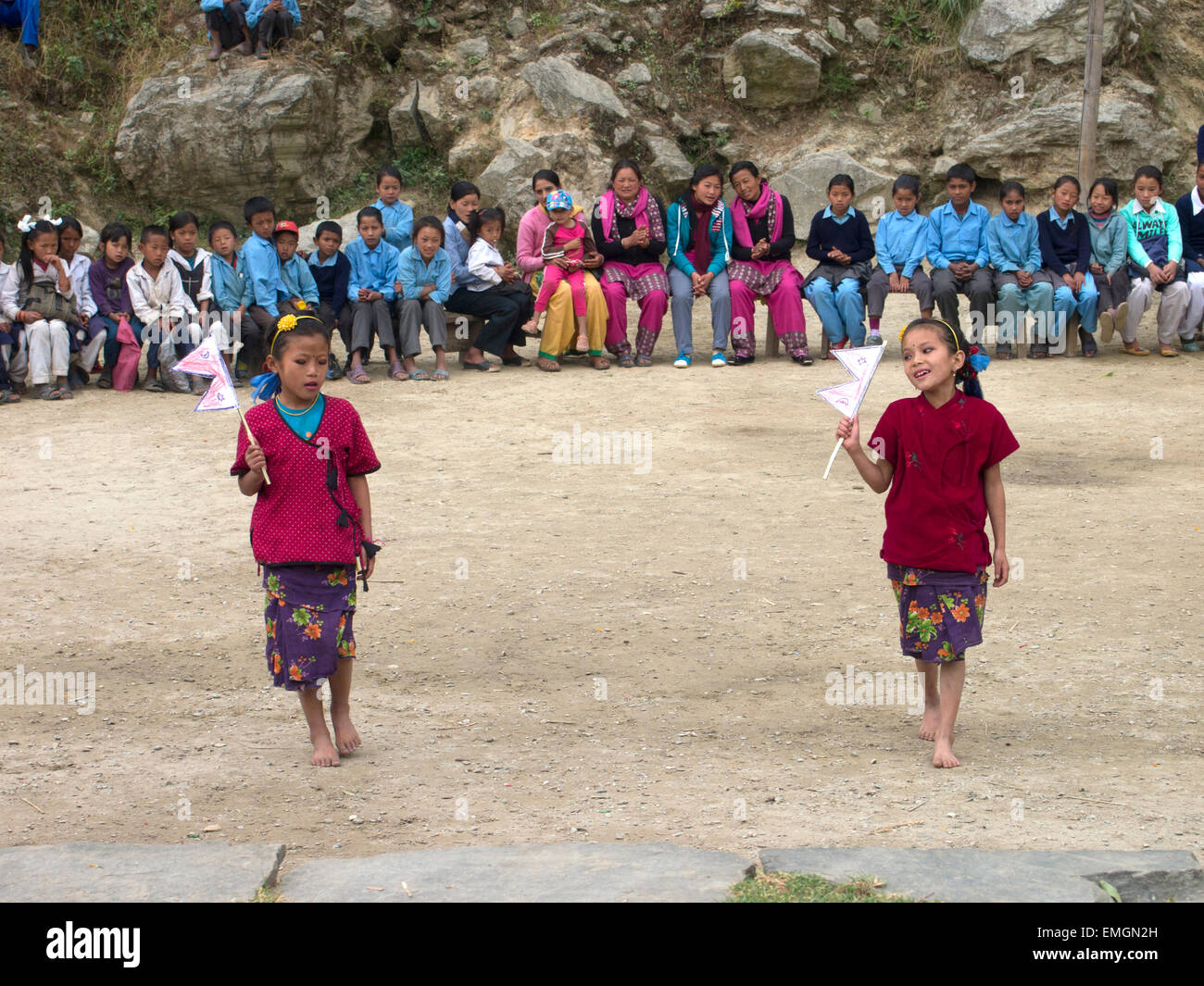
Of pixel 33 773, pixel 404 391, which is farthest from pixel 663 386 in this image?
pixel 33 773

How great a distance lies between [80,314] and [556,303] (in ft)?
11.8

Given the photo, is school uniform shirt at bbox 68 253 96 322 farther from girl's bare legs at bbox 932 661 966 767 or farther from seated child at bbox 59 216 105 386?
girl's bare legs at bbox 932 661 966 767

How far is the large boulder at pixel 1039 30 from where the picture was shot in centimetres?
1423

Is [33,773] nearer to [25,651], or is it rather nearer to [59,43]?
[25,651]

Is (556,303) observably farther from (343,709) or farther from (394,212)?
(343,709)

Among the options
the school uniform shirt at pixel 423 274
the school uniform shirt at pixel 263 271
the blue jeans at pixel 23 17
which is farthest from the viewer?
the blue jeans at pixel 23 17

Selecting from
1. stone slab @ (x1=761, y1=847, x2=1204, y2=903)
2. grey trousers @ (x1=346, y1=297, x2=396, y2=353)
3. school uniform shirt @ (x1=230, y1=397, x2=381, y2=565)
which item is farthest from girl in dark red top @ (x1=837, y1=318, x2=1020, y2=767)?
grey trousers @ (x1=346, y1=297, x2=396, y2=353)

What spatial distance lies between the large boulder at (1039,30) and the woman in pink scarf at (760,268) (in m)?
5.41

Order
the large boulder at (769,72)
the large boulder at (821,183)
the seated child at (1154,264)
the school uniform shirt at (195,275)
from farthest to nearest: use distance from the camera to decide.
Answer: the large boulder at (769,72) < the large boulder at (821,183) < the seated child at (1154,264) < the school uniform shirt at (195,275)

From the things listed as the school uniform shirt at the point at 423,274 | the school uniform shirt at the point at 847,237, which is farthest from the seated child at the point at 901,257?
the school uniform shirt at the point at 423,274

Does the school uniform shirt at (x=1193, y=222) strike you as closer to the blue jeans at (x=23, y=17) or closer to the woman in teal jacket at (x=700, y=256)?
the woman in teal jacket at (x=700, y=256)

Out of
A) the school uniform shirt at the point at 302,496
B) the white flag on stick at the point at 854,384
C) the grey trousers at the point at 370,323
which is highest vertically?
the grey trousers at the point at 370,323

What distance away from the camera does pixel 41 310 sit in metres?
9.51

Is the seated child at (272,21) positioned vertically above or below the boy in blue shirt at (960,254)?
above
